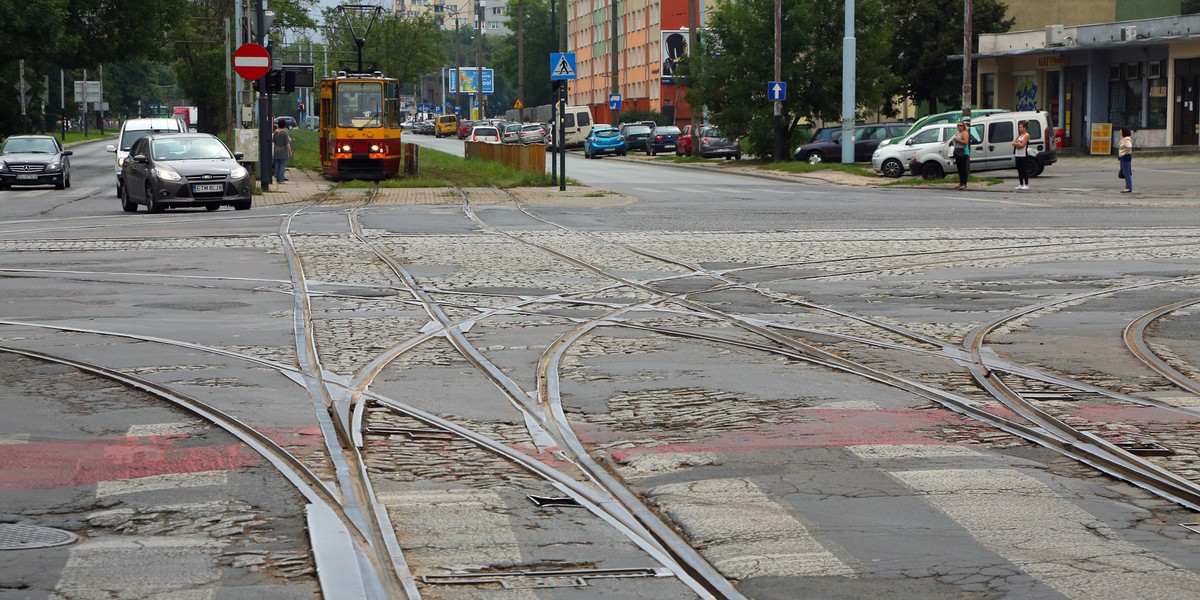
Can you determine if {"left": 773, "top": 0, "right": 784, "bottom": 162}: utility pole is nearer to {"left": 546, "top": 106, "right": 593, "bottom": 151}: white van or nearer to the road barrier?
the road barrier

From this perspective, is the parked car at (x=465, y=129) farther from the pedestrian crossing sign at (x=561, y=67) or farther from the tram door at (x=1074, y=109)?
the pedestrian crossing sign at (x=561, y=67)

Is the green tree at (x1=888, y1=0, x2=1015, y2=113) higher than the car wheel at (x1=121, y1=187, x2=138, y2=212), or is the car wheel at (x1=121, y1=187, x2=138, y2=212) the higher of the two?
the green tree at (x1=888, y1=0, x2=1015, y2=113)

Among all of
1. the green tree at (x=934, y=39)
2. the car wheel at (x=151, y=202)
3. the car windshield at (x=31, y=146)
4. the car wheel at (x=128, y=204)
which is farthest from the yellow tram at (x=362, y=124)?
the green tree at (x=934, y=39)

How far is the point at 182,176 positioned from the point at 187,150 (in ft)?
3.44

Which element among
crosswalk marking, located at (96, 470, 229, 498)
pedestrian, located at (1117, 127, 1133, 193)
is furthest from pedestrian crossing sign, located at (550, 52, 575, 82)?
crosswalk marking, located at (96, 470, 229, 498)

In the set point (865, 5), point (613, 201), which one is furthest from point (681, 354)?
point (865, 5)

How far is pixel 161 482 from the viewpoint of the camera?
6.38m

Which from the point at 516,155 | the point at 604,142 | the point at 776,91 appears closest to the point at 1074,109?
the point at 776,91

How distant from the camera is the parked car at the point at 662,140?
233ft

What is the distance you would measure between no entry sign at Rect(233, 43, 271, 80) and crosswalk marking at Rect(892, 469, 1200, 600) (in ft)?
91.4

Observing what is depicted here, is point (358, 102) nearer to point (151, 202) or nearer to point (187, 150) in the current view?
point (187, 150)

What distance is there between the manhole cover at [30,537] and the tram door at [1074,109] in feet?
182

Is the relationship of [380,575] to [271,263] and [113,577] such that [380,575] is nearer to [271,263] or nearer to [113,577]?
[113,577]

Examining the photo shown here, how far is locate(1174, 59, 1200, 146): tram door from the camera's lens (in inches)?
2036
